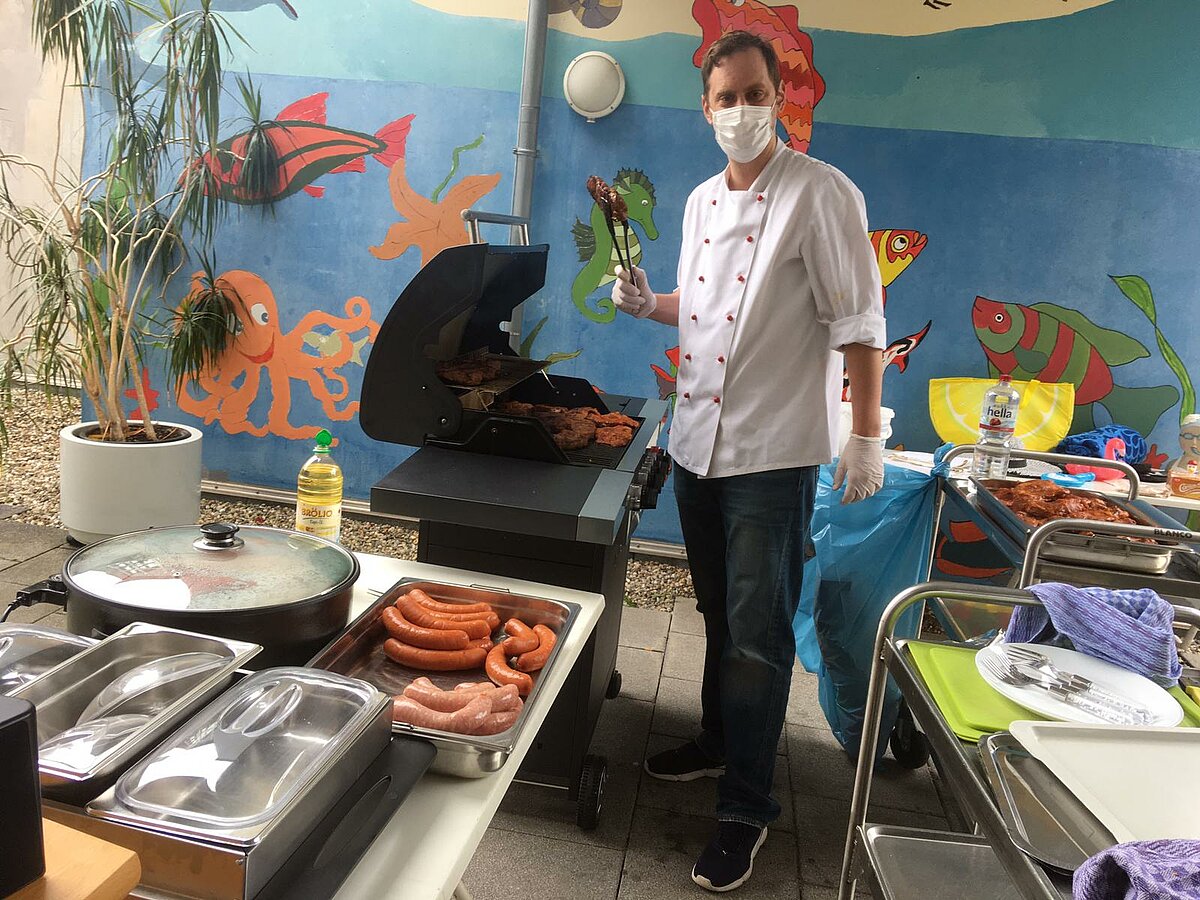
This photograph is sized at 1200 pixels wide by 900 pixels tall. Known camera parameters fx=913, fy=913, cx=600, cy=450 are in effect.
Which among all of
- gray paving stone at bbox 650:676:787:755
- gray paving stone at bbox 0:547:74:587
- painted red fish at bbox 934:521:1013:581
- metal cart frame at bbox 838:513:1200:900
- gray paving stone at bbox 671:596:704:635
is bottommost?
gray paving stone at bbox 650:676:787:755

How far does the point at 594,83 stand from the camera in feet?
13.0

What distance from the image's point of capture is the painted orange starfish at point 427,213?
419cm

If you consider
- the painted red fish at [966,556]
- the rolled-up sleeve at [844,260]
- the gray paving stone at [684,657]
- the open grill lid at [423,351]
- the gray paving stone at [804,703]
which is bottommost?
the gray paving stone at [804,703]

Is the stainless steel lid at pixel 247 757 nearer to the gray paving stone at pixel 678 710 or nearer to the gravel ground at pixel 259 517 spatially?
the gray paving stone at pixel 678 710

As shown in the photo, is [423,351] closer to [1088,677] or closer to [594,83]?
[1088,677]

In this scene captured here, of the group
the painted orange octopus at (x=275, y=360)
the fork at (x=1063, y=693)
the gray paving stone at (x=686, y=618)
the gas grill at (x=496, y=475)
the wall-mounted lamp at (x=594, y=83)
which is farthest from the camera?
the painted orange octopus at (x=275, y=360)

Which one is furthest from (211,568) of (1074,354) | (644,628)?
(1074,354)

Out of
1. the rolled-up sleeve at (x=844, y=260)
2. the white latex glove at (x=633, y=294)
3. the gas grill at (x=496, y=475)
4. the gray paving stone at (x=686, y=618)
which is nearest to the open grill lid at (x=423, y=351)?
the gas grill at (x=496, y=475)

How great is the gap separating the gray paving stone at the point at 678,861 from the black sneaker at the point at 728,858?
0.11 ft

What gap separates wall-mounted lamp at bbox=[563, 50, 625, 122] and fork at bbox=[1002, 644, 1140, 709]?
3188 millimetres

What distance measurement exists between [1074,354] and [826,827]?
251 centimetres

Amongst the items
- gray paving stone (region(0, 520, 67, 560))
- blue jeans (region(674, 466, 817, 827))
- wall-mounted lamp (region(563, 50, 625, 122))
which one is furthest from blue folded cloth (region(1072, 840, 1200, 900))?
gray paving stone (region(0, 520, 67, 560))

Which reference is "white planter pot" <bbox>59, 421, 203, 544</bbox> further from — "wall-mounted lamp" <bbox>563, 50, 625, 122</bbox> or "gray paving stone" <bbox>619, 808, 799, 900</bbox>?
"gray paving stone" <bbox>619, 808, 799, 900</bbox>

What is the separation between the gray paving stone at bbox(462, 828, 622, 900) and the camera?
7.20ft
